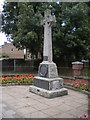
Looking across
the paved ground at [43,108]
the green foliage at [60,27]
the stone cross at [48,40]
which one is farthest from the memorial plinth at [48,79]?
the green foliage at [60,27]

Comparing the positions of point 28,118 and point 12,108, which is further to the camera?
point 12,108

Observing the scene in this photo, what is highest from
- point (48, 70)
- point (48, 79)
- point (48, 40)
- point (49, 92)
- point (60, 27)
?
point (60, 27)

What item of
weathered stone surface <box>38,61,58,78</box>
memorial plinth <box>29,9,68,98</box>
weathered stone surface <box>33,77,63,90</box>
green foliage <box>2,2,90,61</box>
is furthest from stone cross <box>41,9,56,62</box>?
green foliage <box>2,2,90,61</box>

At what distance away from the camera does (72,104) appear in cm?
456

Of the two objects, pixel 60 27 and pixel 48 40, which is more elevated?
pixel 60 27

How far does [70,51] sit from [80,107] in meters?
8.66

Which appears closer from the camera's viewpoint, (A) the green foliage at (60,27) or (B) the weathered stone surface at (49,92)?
(B) the weathered stone surface at (49,92)

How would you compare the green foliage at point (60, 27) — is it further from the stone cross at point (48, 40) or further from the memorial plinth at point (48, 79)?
the memorial plinth at point (48, 79)

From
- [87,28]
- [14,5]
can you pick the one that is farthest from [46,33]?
[14,5]

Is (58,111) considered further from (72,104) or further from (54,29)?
(54,29)

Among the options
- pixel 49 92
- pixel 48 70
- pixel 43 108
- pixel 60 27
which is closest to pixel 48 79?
pixel 48 70

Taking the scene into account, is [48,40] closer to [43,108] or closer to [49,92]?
[49,92]

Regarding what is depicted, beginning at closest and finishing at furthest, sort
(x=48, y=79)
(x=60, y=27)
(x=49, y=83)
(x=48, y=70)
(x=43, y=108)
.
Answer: (x=43, y=108) → (x=49, y=83) → (x=48, y=79) → (x=48, y=70) → (x=60, y=27)

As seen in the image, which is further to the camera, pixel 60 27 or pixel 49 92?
pixel 60 27
